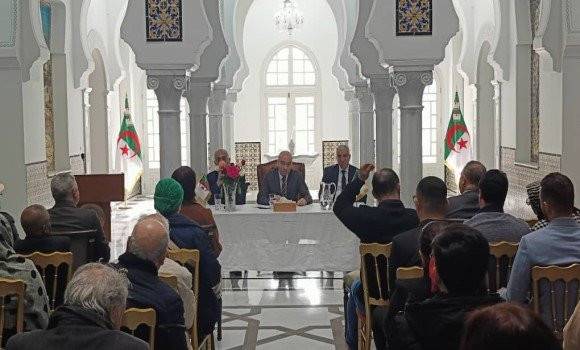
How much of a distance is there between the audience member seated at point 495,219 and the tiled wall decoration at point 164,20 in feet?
16.2

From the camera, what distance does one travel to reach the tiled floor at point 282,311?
6.57 meters

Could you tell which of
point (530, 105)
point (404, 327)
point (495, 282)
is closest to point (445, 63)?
Answer: point (530, 105)

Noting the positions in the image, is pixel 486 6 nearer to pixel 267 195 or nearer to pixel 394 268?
pixel 267 195

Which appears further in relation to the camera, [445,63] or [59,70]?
[445,63]

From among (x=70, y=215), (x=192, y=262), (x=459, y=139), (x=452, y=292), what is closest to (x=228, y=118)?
(x=459, y=139)

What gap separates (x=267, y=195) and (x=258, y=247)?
84 cm

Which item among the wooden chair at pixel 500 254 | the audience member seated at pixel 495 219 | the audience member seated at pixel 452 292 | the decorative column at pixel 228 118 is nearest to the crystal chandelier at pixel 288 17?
the decorative column at pixel 228 118

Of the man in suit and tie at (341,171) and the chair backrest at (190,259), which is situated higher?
the man in suit and tie at (341,171)

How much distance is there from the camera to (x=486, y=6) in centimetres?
1530

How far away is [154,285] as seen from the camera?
11.7 ft

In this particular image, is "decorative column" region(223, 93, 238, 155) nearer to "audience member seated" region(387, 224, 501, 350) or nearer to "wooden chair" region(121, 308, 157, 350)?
"wooden chair" region(121, 308, 157, 350)

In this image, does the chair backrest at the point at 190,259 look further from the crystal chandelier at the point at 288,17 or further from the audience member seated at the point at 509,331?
the crystal chandelier at the point at 288,17

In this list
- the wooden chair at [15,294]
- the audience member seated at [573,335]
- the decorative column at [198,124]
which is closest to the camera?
the audience member seated at [573,335]

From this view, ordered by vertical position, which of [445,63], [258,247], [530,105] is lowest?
[258,247]
